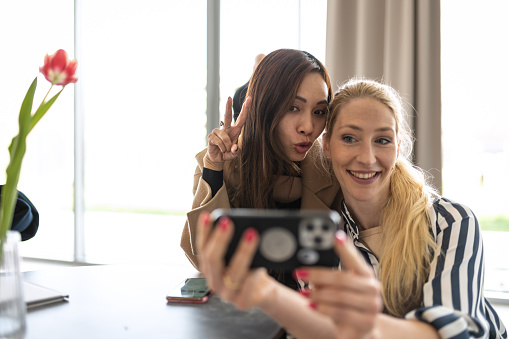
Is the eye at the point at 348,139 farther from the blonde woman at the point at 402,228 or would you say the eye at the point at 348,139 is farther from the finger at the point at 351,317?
the finger at the point at 351,317

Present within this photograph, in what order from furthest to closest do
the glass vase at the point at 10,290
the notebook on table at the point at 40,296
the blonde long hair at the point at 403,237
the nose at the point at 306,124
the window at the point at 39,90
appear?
the window at the point at 39,90 < the nose at the point at 306,124 < the blonde long hair at the point at 403,237 < the notebook on table at the point at 40,296 < the glass vase at the point at 10,290

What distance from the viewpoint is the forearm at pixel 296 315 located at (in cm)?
77

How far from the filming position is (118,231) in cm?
677

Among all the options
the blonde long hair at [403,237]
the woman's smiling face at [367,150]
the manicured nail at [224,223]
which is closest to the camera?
the manicured nail at [224,223]

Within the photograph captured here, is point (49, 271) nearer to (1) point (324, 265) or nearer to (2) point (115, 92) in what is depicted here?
(1) point (324, 265)

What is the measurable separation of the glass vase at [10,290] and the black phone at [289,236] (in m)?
0.39

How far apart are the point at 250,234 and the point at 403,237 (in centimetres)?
68


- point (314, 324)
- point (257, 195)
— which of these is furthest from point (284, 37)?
point (314, 324)

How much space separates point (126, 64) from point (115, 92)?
0.25 metres

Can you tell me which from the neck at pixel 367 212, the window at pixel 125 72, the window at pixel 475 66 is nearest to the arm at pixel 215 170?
the neck at pixel 367 212

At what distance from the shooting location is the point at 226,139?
1.58 metres

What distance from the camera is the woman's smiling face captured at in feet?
4.35

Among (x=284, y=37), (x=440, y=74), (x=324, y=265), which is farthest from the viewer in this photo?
(x=284, y=37)

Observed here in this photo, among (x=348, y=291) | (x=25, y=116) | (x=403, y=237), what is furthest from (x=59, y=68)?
(x=403, y=237)
